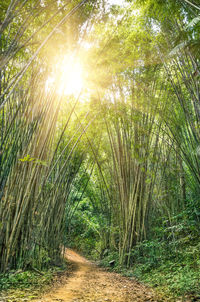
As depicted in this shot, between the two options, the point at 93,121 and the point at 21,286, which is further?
the point at 93,121

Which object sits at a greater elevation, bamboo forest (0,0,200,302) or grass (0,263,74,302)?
bamboo forest (0,0,200,302)

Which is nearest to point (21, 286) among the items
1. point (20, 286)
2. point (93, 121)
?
point (20, 286)

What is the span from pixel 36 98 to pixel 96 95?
1.52m

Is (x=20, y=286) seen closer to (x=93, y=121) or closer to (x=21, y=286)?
(x=21, y=286)

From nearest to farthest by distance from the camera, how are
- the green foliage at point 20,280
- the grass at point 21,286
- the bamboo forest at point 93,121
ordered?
the grass at point 21,286 < the green foliage at point 20,280 < the bamboo forest at point 93,121

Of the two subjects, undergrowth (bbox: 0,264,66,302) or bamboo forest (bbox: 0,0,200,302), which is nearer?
undergrowth (bbox: 0,264,66,302)

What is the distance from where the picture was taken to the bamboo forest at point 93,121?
2182mm

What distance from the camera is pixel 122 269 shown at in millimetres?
3900

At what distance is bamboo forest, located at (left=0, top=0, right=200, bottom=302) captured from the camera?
2182mm

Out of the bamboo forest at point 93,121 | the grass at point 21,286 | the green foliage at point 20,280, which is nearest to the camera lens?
the grass at point 21,286

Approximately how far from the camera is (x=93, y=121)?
4.32 m

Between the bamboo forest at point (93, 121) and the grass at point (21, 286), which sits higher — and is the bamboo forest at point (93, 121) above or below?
above

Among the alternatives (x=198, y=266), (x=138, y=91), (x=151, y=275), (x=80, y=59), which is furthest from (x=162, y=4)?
(x=151, y=275)

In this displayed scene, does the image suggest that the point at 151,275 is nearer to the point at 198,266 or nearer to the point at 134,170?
the point at 198,266
